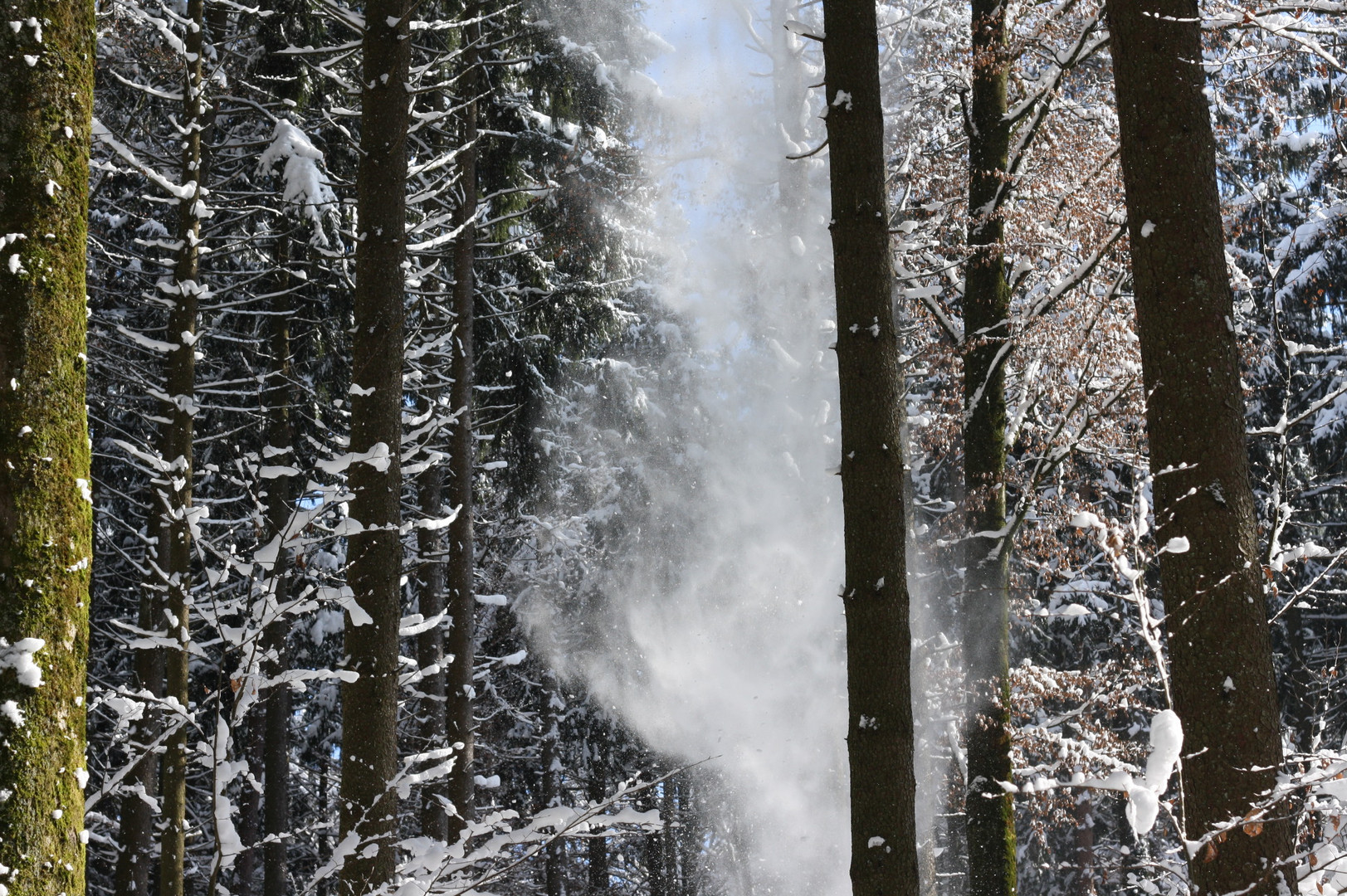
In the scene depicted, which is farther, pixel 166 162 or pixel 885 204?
pixel 166 162

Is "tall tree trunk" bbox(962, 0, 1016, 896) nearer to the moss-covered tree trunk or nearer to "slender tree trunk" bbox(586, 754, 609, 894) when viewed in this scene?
the moss-covered tree trunk

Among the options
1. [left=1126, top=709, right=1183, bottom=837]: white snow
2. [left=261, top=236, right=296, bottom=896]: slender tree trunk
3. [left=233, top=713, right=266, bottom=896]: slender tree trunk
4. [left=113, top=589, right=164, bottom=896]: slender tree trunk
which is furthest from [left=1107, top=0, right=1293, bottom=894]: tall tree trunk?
[left=233, top=713, right=266, bottom=896]: slender tree trunk

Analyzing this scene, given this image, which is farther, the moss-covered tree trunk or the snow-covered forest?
the snow-covered forest

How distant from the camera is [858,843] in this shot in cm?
378

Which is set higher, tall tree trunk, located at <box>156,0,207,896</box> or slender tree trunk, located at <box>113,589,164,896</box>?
tall tree trunk, located at <box>156,0,207,896</box>

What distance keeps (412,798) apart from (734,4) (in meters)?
14.0

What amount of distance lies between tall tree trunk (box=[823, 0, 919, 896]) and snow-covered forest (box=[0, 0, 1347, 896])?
0.02 metres

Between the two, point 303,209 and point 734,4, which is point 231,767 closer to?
point 303,209

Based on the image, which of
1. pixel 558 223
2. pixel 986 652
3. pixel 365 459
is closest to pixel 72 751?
pixel 365 459

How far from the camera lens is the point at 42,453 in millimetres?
2262

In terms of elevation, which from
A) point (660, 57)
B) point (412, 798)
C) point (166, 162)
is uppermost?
point (660, 57)

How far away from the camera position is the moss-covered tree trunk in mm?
2129

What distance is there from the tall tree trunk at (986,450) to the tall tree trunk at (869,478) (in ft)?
9.81

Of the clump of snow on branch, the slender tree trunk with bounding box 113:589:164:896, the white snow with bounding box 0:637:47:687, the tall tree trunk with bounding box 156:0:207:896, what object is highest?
the clump of snow on branch
